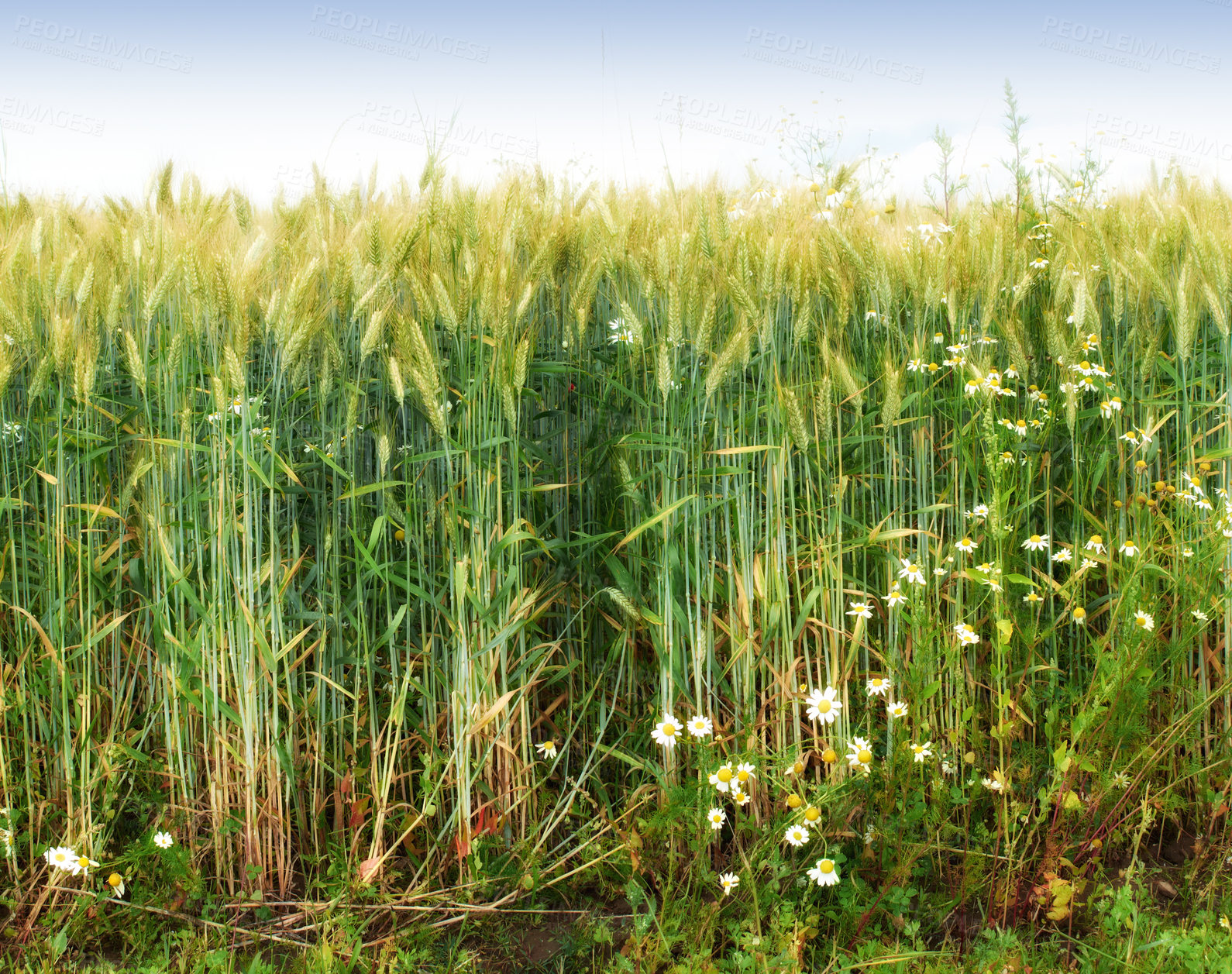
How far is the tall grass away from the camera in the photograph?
2.07 metres

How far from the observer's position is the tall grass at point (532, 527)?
6.78 ft

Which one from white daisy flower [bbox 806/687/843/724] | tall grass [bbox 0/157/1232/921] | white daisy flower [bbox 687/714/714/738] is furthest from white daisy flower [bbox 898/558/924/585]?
white daisy flower [bbox 687/714/714/738]

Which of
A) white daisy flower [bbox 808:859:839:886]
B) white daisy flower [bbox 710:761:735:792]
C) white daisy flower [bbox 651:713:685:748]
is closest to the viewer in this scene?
white daisy flower [bbox 808:859:839:886]

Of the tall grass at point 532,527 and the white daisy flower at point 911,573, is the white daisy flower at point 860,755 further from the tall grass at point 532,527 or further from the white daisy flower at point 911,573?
the white daisy flower at point 911,573

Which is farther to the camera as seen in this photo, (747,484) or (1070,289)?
(1070,289)

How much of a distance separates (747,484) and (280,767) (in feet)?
4.33

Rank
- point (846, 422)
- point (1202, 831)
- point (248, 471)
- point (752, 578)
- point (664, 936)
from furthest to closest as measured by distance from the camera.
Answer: point (846, 422) < point (1202, 831) < point (752, 578) < point (248, 471) < point (664, 936)

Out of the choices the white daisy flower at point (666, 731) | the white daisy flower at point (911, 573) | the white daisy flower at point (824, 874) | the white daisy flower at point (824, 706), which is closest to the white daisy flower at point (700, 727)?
the white daisy flower at point (666, 731)

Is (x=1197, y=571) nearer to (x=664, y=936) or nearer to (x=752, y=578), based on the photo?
(x=752, y=578)

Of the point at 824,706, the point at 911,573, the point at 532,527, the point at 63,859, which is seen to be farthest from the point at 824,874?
the point at 63,859

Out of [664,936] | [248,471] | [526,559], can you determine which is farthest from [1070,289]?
[248,471]

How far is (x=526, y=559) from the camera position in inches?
94.1

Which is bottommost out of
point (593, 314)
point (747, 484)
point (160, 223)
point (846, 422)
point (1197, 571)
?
point (1197, 571)

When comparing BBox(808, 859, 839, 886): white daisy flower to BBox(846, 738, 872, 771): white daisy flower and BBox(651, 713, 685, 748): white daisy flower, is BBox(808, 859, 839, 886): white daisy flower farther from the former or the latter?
BBox(651, 713, 685, 748): white daisy flower
